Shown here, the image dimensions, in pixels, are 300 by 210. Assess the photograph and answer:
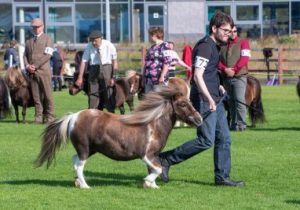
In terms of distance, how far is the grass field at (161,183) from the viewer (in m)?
9.15

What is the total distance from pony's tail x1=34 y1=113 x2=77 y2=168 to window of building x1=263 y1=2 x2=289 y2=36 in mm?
39136

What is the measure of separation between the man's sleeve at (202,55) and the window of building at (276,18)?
38.9 m

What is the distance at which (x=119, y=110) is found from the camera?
2194 centimetres

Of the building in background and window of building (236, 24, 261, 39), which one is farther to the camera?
the building in background

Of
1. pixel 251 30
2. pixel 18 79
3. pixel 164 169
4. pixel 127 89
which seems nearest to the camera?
pixel 164 169

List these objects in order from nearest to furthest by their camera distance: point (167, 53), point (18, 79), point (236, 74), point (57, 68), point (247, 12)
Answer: point (167, 53), point (236, 74), point (18, 79), point (57, 68), point (247, 12)

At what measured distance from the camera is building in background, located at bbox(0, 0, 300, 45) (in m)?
48.4

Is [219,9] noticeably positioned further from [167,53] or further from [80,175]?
[80,175]

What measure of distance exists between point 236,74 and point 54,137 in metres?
6.95

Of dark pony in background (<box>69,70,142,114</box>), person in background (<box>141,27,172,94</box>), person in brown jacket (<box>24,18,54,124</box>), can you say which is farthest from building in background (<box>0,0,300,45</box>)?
person in background (<box>141,27,172,94</box>)

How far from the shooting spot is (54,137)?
10047 mm

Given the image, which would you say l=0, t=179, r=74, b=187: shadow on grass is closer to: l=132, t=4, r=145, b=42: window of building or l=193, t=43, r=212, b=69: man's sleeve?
l=193, t=43, r=212, b=69: man's sleeve

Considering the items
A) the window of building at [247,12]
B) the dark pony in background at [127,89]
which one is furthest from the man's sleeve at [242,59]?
the window of building at [247,12]

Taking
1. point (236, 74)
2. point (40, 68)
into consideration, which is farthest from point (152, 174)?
point (40, 68)
